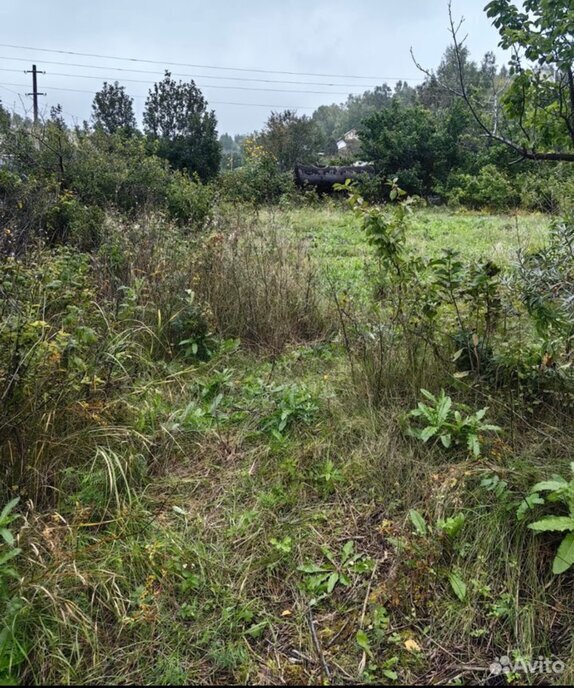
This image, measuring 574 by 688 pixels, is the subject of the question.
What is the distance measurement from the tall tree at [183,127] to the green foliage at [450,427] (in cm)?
1171

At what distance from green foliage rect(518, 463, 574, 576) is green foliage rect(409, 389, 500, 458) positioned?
0.29m

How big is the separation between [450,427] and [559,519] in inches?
22.6

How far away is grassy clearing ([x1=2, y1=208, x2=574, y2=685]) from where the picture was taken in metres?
1.40

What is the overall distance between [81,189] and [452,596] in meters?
5.53

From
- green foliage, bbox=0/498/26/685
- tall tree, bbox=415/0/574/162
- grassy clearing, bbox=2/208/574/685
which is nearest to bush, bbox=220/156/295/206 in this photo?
tall tree, bbox=415/0/574/162

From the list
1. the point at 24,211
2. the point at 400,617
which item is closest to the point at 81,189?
the point at 24,211

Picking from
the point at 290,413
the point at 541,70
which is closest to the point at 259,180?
the point at 541,70

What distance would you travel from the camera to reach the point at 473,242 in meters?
6.98

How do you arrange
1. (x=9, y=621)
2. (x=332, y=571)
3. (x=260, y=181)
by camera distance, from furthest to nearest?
(x=260, y=181) < (x=332, y=571) < (x=9, y=621)

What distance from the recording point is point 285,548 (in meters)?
1.72

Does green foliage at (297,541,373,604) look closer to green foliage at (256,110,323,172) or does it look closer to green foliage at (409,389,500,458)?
green foliage at (409,389,500,458)

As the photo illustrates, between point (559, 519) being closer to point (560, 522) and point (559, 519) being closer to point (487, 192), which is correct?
point (560, 522)

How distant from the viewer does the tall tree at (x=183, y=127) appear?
12.6 m

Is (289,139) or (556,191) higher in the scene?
(289,139)
